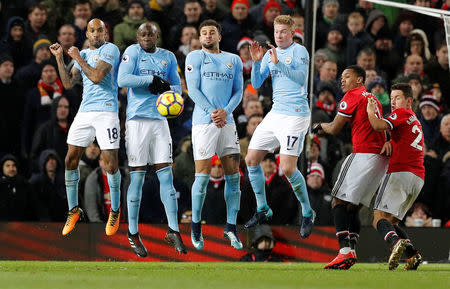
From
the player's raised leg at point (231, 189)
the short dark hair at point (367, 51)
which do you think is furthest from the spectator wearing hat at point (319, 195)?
the short dark hair at point (367, 51)

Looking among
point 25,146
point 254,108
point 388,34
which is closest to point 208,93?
point 254,108

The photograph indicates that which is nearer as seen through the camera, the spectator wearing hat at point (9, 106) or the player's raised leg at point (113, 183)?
the player's raised leg at point (113, 183)

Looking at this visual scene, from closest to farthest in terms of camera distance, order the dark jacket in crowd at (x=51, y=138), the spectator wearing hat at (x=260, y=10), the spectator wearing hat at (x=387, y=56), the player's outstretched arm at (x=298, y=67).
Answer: the player's outstretched arm at (x=298, y=67) → the dark jacket in crowd at (x=51, y=138) → the spectator wearing hat at (x=387, y=56) → the spectator wearing hat at (x=260, y=10)

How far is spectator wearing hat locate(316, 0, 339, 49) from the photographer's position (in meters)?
19.3

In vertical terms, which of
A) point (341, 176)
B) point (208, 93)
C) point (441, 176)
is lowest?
point (441, 176)

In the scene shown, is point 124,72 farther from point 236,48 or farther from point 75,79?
point 236,48

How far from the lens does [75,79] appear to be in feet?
46.0

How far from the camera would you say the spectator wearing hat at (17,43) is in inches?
715

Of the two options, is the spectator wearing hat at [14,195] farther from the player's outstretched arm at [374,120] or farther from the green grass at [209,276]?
the player's outstretched arm at [374,120]

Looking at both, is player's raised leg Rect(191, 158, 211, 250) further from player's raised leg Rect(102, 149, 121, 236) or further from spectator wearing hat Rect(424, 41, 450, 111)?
spectator wearing hat Rect(424, 41, 450, 111)

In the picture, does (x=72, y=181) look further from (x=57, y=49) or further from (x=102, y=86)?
(x=57, y=49)

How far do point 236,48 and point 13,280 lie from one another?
28.9 ft

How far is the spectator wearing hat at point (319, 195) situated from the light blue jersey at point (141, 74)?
3116mm

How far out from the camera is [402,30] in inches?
773
